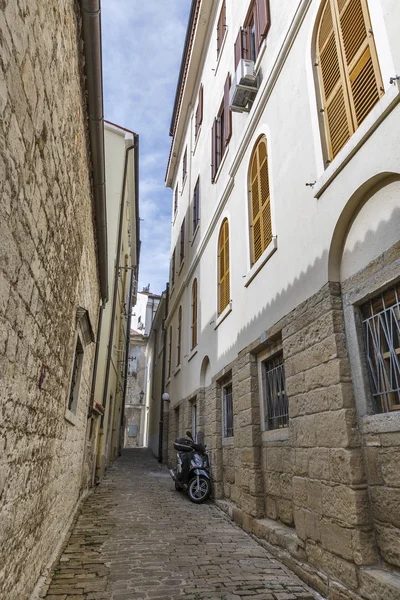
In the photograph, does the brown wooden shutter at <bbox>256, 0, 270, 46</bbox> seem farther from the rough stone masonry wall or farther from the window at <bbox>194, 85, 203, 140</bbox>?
the window at <bbox>194, 85, 203, 140</bbox>

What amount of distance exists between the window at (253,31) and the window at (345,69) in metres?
2.31

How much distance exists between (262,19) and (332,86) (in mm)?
3429

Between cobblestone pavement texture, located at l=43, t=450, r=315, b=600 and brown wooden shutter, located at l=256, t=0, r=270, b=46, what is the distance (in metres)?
7.81

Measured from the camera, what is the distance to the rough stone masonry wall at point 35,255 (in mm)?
1952

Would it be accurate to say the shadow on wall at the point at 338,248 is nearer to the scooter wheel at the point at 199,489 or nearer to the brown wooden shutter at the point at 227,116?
the scooter wheel at the point at 199,489

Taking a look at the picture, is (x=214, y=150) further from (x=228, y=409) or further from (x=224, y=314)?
(x=228, y=409)

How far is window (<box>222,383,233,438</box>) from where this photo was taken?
25.1 feet

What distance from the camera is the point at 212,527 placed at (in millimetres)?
6023

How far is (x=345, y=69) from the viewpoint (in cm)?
429

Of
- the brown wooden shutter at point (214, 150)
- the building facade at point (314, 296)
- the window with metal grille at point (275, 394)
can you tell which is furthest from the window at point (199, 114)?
the window with metal grille at point (275, 394)

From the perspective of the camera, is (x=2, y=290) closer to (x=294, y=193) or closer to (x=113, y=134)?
(x=294, y=193)

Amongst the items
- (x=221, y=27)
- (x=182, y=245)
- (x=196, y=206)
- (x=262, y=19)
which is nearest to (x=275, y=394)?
(x=262, y=19)

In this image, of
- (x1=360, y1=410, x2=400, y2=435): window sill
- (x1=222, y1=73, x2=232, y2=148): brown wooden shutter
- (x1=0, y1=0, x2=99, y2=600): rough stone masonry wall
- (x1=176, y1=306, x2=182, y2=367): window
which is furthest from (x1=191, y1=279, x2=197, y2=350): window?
(x1=360, y1=410, x2=400, y2=435): window sill

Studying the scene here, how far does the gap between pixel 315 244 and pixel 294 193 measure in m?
1.02
